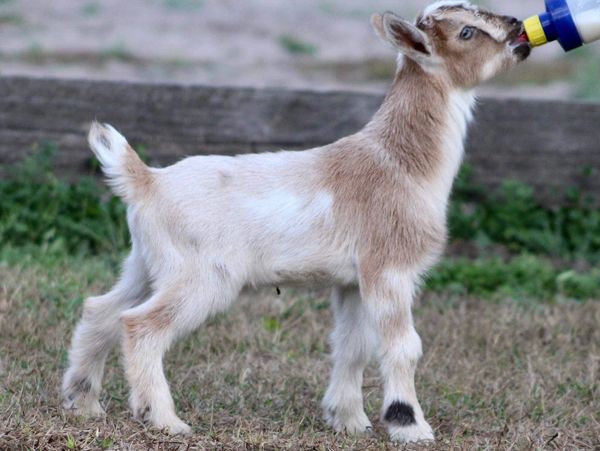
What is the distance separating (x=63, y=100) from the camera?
8484 millimetres

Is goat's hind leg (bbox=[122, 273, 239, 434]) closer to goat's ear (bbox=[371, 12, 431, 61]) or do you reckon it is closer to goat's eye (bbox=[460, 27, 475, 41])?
goat's ear (bbox=[371, 12, 431, 61])

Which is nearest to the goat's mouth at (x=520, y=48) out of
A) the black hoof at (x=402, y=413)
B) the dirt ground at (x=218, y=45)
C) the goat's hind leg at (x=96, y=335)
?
the black hoof at (x=402, y=413)

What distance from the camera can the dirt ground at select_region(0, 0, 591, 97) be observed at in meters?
11.8

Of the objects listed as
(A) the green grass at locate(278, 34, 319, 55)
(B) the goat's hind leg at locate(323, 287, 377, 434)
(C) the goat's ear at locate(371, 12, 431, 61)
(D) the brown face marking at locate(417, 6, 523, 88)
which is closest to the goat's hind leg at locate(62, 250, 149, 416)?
(B) the goat's hind leg at locate(323, 287, 377, 434)

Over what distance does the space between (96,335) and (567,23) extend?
258 cm

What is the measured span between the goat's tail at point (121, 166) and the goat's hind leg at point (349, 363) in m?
1.06

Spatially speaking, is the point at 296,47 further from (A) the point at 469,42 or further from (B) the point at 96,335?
(B) the point at 96,335

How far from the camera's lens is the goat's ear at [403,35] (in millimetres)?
5348

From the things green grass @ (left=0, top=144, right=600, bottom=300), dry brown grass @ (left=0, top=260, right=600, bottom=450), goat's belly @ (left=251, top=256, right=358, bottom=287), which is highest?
goat's belly @ (left=251, top=256, right=358, bottom=287)

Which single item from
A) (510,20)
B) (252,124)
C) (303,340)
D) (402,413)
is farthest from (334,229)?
(252,124)

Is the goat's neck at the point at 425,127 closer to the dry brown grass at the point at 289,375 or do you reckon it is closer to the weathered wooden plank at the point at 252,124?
the dry brown grass at the point at 289,375

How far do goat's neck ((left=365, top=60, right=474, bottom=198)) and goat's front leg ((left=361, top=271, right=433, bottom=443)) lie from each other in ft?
1.79

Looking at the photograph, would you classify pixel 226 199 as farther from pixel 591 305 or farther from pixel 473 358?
pixel 591 305

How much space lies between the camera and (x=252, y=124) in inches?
337
